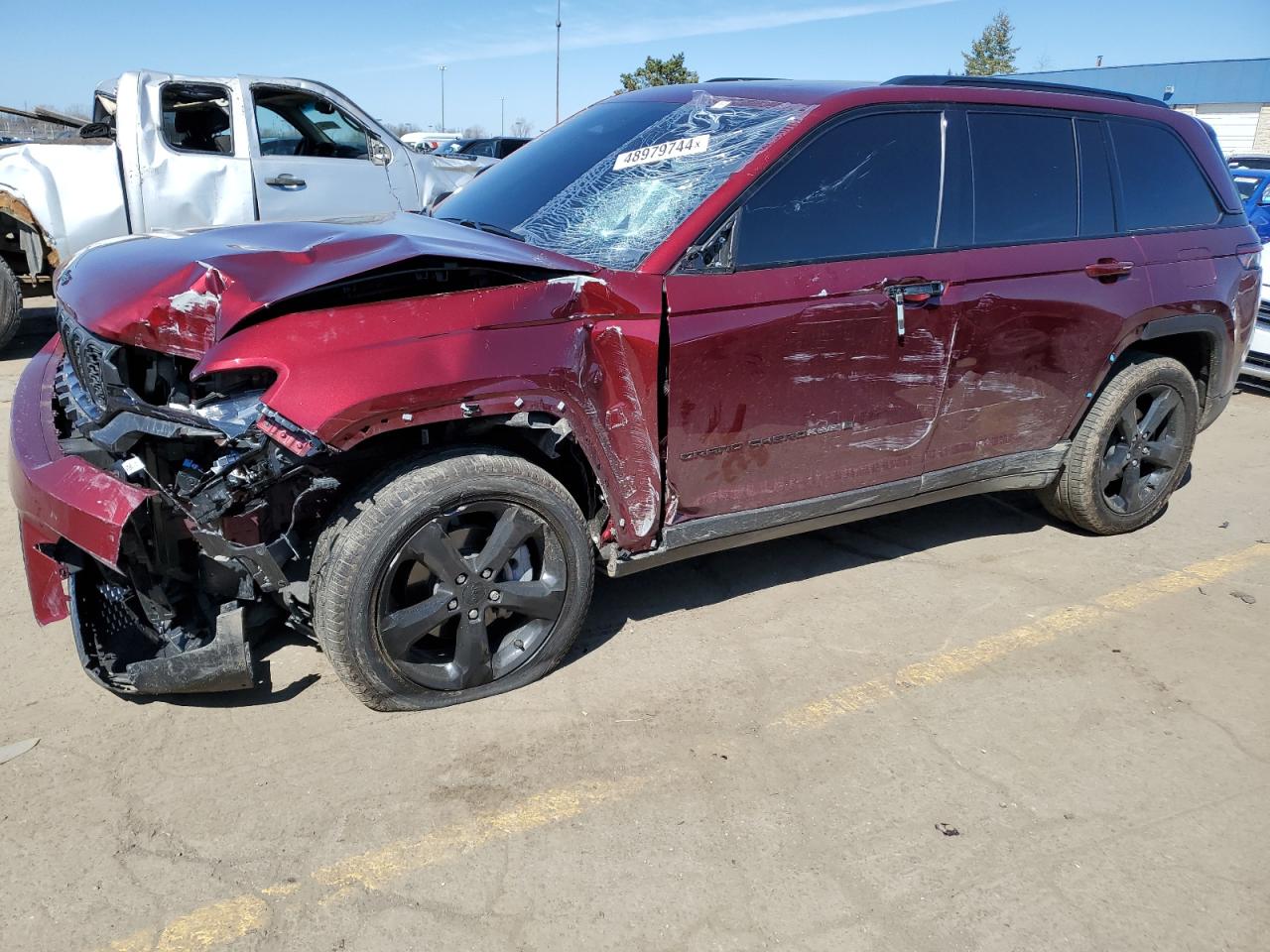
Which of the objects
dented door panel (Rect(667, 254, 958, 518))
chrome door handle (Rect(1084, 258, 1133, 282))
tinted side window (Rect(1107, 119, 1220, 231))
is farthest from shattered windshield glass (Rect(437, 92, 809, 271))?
tinted side window (Rect(1107, 119, 1220, 231))

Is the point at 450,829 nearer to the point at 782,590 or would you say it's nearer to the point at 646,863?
the point at 646,863

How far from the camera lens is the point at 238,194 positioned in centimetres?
720

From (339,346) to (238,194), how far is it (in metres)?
5.59

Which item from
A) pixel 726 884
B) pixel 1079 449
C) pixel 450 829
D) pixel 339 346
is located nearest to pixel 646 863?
pixel 726 884

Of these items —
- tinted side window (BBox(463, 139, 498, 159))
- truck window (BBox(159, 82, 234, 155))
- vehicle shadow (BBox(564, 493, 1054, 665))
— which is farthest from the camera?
tinted side window (BBox(463, 139, 498, 159))

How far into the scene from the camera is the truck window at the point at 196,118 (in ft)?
23.4

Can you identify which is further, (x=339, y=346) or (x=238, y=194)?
(x=238, y=194)

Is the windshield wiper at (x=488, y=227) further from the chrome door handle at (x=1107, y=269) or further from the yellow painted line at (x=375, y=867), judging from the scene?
the chrome door handle at (x=1107, y=269)

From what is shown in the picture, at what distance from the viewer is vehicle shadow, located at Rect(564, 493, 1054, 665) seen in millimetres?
3666

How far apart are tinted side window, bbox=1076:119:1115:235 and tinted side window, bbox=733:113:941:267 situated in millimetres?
852

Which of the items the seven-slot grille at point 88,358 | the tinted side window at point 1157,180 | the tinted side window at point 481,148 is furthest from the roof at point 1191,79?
the seven-slot grille at point 88,358

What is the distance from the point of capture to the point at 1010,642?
139 inches

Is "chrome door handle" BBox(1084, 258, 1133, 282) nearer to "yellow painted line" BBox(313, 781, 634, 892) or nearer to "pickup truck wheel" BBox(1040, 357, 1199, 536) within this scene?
"pickup truck wheel" BBox(1040, 357, 1199, 536)

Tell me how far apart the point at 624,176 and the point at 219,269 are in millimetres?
1458
